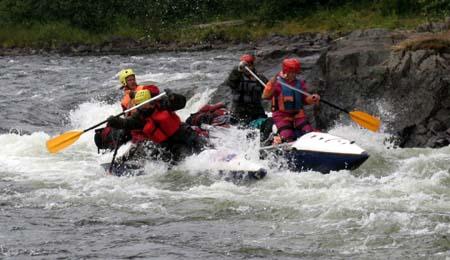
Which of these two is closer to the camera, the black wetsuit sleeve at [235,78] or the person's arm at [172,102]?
the person's arm at [172,102]

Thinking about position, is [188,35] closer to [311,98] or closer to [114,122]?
[311,98]

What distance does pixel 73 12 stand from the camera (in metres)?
42.1

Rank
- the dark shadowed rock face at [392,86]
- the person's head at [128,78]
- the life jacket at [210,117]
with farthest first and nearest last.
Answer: the dark shadowed rock face at [392,86], the life jacket at [210,117], the person's head at [128,78]

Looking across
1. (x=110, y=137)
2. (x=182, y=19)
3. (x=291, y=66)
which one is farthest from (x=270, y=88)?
(x=182, y=19)

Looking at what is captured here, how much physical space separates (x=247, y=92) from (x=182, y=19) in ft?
95.2

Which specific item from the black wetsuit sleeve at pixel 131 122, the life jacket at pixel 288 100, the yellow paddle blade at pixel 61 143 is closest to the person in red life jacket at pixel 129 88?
the black wetsuit sleeve at pixel 131 122

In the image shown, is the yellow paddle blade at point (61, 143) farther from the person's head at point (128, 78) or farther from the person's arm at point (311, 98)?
the person's arm at point (311, 98)

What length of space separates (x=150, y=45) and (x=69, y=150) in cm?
2276

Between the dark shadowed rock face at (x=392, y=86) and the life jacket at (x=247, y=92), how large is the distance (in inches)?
66.1

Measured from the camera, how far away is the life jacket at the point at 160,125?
11.2 meters

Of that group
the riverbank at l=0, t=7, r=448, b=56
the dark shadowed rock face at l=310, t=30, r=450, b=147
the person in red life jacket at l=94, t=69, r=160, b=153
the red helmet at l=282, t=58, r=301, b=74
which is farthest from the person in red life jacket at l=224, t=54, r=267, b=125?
the riverbank at l=0, t=7, r=448, b=56

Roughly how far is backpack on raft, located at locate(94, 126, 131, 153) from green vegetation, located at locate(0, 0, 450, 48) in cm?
2019

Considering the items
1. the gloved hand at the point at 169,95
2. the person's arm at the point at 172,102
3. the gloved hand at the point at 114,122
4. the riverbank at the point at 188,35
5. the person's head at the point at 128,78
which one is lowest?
the riverbank at the point at 188,35

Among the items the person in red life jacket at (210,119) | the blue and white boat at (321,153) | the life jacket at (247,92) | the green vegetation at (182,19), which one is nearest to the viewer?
the blue and white boat at (321,153)
